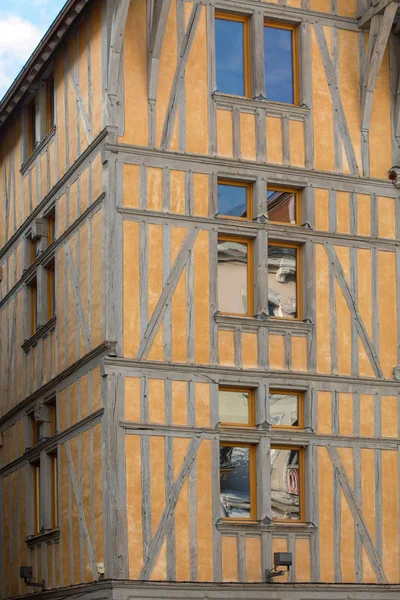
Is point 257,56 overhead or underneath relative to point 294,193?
overhead

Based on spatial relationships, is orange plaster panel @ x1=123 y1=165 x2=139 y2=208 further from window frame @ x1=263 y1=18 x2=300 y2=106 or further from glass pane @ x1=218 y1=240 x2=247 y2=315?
window frame @ x1=263 y1=18 x2=300 y2=106

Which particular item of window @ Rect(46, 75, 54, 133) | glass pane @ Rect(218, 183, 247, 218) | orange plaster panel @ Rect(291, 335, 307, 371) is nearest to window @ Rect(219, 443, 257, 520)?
orange plaster panel @ Rect(291, 335, 307, 371)

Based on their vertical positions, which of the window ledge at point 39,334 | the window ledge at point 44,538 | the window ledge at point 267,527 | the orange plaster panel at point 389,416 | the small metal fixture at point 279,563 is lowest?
the small metal fixture at point 279,563

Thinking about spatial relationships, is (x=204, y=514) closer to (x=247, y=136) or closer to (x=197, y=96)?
(x=247, y=136)

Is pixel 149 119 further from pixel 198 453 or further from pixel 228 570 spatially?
pixel 228 570

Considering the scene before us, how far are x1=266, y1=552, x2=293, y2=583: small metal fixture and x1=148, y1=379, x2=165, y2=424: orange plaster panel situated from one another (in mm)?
2697

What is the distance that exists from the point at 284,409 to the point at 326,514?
1.81 meters

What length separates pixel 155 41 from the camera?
2456cm

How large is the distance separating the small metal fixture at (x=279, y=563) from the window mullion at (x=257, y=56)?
24.5 ft

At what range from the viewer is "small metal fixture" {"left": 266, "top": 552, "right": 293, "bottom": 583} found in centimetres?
2338

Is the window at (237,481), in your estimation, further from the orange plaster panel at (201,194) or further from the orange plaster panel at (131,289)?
the orange plaster panel at (201,194)

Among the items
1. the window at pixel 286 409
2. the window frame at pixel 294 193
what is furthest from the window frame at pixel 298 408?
the window frame at pixel 294 193

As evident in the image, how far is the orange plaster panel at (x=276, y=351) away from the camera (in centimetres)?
2470

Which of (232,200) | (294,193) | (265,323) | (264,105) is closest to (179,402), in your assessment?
(265,323)
